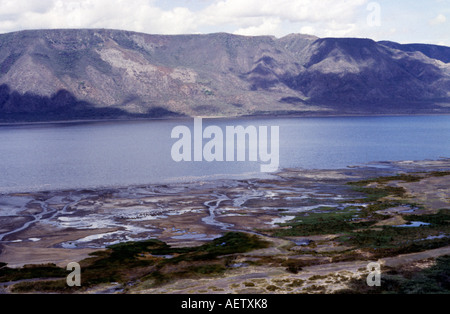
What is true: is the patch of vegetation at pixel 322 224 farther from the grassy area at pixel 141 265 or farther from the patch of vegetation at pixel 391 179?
the patch of vegetation at pixel 391 179

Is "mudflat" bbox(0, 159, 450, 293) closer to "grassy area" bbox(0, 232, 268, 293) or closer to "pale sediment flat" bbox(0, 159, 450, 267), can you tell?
"pale sediment flat" bbox(0, 159, 450, 267)

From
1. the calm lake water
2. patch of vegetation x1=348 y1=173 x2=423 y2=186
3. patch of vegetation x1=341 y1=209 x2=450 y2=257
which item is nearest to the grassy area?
patch of vegetation x1=341 y1=209 x2=450 y2=257

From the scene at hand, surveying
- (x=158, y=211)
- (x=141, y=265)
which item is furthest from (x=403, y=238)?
(x=158, y=211)

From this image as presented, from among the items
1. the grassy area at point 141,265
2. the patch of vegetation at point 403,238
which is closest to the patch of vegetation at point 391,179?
the patch of vegetation at point 403,238

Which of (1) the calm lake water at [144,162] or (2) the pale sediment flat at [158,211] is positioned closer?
(2) the pale sediment flat at [158,211]

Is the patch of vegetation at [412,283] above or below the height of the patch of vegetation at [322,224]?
above

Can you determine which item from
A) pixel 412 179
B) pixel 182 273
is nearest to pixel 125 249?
pixel 182 273

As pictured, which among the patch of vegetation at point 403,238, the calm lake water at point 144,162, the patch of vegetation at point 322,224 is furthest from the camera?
the calm lake water at point 144,162

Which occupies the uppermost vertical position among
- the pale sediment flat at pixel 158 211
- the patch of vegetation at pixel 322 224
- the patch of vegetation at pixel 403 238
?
the patch of vegetation at pixel 403 238

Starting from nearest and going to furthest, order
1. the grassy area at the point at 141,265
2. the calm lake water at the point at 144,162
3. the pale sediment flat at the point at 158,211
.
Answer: the grassy area at the point at 141,265 → the pale sediment flat at the point at 158,211 → the calm lake water at the point at 144,162
